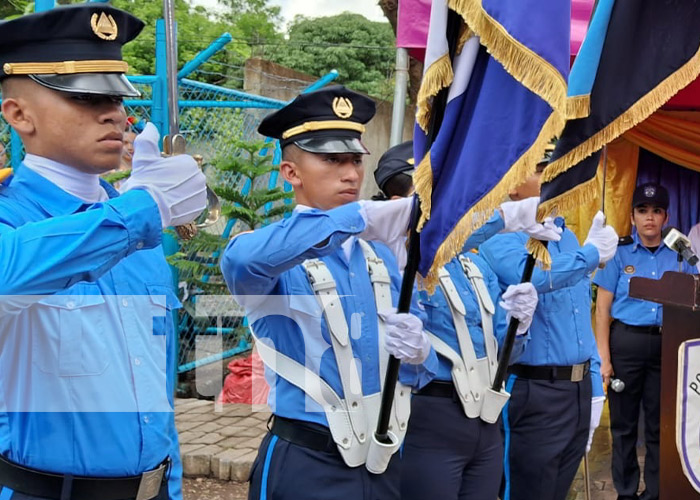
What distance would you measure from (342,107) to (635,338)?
338cm

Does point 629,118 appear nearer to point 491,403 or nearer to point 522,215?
point 522,215

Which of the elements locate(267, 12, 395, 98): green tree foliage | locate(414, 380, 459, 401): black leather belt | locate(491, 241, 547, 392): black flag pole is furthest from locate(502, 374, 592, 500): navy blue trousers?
locate(267, 12, 395, 98): green tree foliage

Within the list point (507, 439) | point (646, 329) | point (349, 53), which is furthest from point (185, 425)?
point (349, 53)

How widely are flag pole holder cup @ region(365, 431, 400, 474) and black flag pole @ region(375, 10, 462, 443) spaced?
0.8 inches

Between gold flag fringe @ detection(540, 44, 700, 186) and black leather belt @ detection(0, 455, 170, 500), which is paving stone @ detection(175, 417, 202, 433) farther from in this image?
gold flag fringe @ detection(540, 44, 700, 186)

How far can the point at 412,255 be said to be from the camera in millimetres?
2240

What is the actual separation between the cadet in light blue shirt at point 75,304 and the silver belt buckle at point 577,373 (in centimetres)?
243

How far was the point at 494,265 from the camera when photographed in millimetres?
3896

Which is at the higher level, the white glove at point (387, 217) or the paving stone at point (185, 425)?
the white glove at point (387, 217)

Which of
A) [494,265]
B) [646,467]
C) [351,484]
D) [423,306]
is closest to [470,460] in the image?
[423,306]

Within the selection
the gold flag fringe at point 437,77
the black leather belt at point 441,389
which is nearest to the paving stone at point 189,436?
the black leather belt at point 441,389

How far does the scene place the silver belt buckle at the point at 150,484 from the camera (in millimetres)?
2078

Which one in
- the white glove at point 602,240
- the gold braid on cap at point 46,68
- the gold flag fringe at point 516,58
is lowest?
the white glove at point 602,240

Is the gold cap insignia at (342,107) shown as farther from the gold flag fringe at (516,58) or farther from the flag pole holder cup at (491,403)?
the flag pole holder cup at (491,403)
